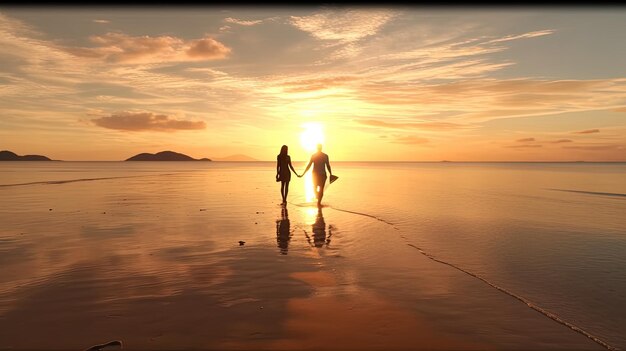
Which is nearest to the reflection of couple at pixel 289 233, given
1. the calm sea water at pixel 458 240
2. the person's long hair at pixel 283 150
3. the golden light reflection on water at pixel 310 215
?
the golden light reflection on water at pixel 310 215

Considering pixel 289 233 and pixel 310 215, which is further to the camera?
pixel 310 215

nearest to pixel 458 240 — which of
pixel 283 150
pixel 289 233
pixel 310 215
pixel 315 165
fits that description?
pixel 289 233

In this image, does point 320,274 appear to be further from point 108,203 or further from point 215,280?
point 108,203

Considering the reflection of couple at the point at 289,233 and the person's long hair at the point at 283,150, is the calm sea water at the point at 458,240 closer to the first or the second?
the reflection of couple at the point at 289,233

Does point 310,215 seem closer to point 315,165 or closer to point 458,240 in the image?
point 315,165

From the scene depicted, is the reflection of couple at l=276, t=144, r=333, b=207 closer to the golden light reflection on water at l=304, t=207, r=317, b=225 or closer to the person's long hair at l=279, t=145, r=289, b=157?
the person's long hair at l=279, t=145, r=289, b=157

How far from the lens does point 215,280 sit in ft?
22.4

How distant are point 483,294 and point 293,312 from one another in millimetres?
3342

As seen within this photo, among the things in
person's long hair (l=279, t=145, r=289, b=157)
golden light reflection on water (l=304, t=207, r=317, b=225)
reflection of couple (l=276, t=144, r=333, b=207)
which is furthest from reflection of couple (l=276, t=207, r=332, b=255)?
person's long hair (l=279, t=145, r=289, b=157)

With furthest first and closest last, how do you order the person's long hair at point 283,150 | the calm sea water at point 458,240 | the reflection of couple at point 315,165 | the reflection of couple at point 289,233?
the person's long hair at point 283,150, the reflection of couple at point 315,165, the reflection of couple at point 289,233, the calm sea water at point 458,240

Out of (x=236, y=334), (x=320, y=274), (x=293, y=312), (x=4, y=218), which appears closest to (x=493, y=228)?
(x=320, y=274)

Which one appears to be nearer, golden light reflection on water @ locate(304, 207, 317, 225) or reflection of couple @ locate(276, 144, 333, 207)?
golden light reflection on water @ locate(304, 207, 317, 225)

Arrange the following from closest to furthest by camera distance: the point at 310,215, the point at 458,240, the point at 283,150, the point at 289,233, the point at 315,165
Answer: the point at 458,240
the point at 289,233
the point at 310,215
the point at 315,165
the point at 283,150

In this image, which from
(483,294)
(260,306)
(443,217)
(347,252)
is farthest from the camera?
(443,217)
